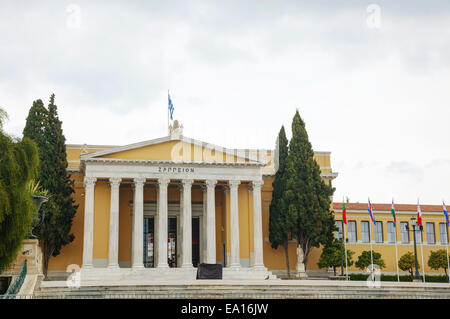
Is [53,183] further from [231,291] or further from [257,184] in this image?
[231,291]

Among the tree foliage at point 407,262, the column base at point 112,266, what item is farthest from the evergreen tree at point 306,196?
the column base at point 112,266

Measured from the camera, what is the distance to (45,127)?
136 ft

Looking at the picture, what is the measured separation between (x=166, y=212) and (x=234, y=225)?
5.15m

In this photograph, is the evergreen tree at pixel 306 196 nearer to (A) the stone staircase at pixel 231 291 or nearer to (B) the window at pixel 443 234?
(B) the window at pixel 443 234

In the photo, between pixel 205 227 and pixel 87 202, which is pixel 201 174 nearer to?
pixel 205 227

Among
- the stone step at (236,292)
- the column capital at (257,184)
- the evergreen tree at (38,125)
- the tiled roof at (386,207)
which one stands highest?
the evergreen tree at (38,125)

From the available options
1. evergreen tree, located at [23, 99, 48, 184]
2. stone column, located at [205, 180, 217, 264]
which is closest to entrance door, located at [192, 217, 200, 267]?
stone column, located at [205, 180, 217, 264]

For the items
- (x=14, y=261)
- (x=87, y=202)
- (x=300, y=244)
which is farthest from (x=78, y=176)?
(x=14, y=261)

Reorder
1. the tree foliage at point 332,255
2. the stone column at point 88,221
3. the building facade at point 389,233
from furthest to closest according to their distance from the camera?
1. the building facade at point 389,233
2. the tree foliage at point 332,255
3. the stone column at point 88,221

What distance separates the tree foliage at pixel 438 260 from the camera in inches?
1860

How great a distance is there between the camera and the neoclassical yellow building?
40.7 metres

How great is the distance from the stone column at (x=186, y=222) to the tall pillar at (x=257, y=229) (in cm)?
487

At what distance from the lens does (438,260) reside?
1864 inches
